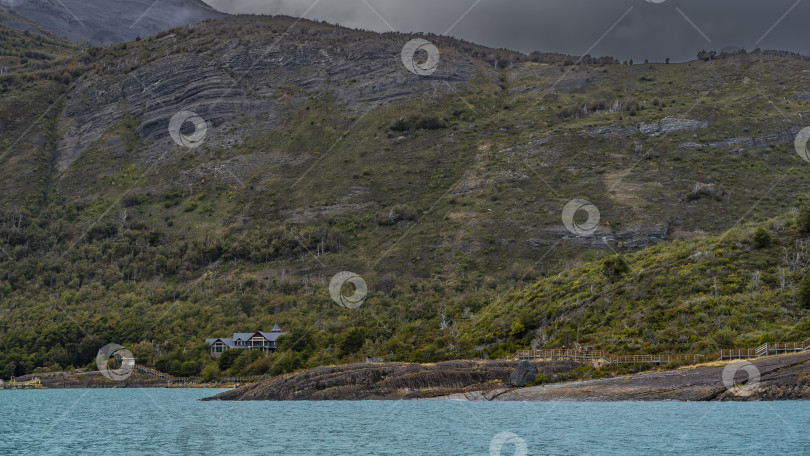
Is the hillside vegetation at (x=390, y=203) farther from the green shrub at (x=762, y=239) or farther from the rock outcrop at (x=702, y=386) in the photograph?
the rock outcrop at (x=702, y=386)

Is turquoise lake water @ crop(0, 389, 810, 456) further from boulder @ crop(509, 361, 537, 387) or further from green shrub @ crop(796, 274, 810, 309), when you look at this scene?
green shrub @ crop(796, 274, 810, 309)

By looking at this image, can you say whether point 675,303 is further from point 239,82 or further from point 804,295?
point 239,82

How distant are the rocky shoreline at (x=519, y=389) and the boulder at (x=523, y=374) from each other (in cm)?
53

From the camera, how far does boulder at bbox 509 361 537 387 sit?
188ft

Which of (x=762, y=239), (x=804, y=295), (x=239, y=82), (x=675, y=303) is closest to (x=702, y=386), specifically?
(x=804, y=295)

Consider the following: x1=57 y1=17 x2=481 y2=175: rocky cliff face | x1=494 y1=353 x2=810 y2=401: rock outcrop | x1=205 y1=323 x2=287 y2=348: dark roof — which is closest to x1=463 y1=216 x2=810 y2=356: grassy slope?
x1=494 y1=353 x2=810 y2=401: rock outcrop

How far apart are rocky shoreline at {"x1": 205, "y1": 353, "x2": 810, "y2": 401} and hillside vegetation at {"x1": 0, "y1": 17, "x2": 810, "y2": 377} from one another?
5.68 m

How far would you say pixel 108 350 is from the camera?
10094 cm

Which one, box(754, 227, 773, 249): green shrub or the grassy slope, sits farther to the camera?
box(754, 227, 773, 249): green shrub

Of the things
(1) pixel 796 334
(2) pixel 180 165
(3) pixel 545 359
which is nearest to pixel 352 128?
(2) pixel 180 165

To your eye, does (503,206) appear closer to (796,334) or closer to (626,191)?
(626,191)

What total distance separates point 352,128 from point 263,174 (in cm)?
2169

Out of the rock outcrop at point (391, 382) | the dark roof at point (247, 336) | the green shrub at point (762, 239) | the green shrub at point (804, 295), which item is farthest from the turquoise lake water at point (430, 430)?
the dark roof at point (247, 336)

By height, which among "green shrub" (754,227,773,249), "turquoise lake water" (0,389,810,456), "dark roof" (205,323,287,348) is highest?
"green shrub" (754,227,773,249)
